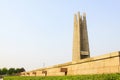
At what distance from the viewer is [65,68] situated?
1468cm

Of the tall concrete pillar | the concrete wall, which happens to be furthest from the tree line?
the concrete wall

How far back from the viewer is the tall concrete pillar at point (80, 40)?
2233 centimetres

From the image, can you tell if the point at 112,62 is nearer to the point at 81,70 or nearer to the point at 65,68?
the point at 81,70

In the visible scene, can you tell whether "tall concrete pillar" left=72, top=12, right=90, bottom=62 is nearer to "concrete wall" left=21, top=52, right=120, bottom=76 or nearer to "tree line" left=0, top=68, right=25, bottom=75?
"concrete wall" left=21, top=52, right=120, bottom=76

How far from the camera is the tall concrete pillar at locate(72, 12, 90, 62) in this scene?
22.3m

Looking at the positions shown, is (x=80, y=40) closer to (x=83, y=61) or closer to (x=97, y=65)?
(x=83, y=61)

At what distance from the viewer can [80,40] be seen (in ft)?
74.7

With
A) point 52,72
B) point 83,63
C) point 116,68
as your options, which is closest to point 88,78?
point 116,68

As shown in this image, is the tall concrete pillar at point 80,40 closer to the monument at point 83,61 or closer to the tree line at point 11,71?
the monument at point 83,61

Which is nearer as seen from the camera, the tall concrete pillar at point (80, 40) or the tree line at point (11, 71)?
the tall concrete pillar at point (80, 40)

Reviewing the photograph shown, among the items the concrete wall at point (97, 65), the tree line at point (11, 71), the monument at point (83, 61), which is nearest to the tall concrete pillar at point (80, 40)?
the monument at point (83, 61)

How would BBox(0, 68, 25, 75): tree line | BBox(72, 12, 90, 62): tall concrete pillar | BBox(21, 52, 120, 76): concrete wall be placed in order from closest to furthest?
BBox(21, 52, 120, 76): concrete wall
BBox(72, 12, 90, 62): tall concrete pillar
BBox(0, 68, 25, 75): tree line

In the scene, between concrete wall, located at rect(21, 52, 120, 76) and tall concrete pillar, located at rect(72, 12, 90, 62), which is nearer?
concrete wall, located at rect(21, 52, 120, 76)

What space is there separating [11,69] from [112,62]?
Result: 11411cm
